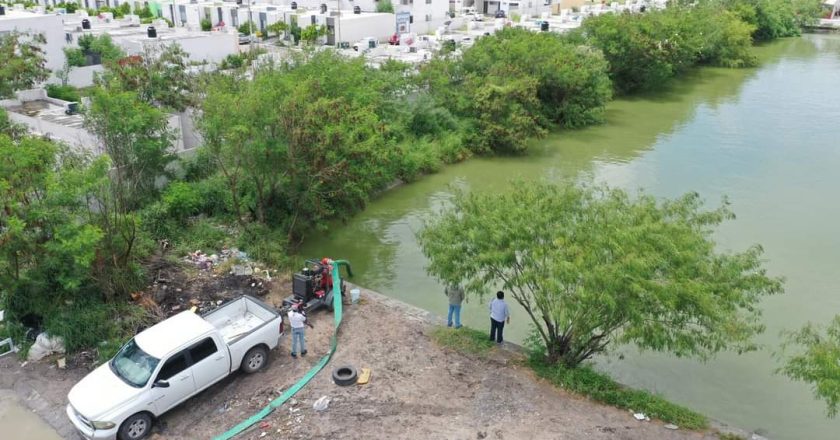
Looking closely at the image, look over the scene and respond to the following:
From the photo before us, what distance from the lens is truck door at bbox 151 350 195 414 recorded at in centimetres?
1045

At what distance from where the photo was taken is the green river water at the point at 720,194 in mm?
12656

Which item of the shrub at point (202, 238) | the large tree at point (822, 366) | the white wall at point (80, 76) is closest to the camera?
the large tree at point (822, 366)

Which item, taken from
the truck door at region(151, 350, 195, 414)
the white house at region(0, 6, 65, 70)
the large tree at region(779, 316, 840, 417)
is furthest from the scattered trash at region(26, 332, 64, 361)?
the white house at region(0, 6, 65, 70)

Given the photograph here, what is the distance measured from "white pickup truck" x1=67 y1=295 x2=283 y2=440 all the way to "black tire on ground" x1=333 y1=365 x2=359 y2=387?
1497 millimetres

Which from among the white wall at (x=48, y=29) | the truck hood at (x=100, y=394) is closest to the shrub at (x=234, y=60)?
the white wall at (x=48, y=29)

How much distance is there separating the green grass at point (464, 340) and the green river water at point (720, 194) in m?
1.27

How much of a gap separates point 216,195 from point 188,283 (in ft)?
14.4

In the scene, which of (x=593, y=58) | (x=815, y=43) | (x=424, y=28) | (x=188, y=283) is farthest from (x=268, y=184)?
(x=815, y=43)

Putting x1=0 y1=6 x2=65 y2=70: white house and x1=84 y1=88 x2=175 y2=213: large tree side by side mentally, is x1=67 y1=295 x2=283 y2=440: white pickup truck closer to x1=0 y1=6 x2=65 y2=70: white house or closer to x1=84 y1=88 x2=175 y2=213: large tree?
x1=84 y1=88 x2=175 y2=213: large tree

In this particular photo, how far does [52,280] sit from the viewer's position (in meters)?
13.0

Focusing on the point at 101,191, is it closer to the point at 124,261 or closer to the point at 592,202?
the point at 124,261

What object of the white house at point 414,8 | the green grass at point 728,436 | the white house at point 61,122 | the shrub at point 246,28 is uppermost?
the white house at point 414,8

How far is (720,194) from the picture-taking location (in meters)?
22.3

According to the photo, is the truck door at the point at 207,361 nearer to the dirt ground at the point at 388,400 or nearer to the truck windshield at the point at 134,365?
the dirt ground at the point at 388,400
